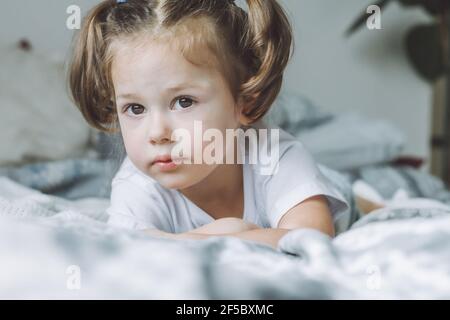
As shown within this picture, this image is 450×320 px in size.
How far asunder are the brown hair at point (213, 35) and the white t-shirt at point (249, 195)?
8cm

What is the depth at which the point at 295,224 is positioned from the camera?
2.09 ft

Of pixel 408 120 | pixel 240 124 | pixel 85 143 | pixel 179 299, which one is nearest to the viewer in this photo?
pixel 179 299

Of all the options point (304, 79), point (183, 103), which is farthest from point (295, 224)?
point (304, 79)

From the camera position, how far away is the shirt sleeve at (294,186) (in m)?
0.67

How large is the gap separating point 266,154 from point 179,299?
0.34 meters

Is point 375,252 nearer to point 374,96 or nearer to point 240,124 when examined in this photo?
point 240,124

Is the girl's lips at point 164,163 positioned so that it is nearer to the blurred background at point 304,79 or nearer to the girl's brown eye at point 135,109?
the girl's brown eye at point 135,109

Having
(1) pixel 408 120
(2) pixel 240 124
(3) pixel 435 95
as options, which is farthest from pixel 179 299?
(3) pixel 435 95

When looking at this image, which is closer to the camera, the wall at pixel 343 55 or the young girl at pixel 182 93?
the young girl at pixel 182 93

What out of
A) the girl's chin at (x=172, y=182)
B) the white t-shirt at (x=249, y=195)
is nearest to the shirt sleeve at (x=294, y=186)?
the white t-shirt at (x=249, y=195)

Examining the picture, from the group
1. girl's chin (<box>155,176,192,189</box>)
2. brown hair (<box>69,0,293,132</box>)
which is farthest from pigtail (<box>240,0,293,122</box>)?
girl's chin (<box>155,176,192,189</box>)

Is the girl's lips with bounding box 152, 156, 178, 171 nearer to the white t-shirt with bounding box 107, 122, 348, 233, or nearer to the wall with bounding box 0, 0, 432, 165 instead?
the white t-shirt with bounding box 107, 122, 348, 233

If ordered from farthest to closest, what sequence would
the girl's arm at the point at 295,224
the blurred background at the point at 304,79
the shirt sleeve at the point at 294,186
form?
the blurred background at the point at 304,79 < the shirt sleeve at the point at 294,186 < the girl's arm at the point at 295,224

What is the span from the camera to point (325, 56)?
1394mm
